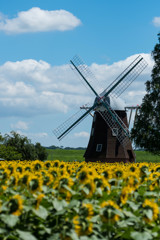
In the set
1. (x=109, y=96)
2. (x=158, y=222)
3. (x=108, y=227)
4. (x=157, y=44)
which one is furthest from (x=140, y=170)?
(x=157, y=44)

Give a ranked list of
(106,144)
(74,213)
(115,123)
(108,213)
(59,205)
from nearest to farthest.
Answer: (108,213) < (59,205) < (74,213) < (115,123) < (106,144)

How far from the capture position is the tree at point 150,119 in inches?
1441

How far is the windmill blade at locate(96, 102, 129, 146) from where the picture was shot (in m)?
35.8

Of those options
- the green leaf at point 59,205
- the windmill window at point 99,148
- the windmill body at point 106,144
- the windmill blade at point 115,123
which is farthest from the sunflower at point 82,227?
the windmill window at point 99,148

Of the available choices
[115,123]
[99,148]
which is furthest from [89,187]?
[99,148]

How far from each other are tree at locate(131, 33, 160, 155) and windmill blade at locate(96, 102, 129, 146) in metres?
0.83

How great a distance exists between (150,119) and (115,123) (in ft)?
11.9

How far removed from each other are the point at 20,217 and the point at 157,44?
3526cm

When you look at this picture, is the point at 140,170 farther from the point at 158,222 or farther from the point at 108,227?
the point at 108,227

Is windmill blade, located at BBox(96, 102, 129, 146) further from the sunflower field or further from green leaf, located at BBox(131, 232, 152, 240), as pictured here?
green leaf, located at BBox(131, 232, 152, 240)

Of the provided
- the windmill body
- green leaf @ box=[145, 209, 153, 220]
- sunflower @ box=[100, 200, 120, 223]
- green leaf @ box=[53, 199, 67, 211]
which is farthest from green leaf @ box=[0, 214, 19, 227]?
the windmill body

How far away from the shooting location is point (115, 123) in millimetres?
36281

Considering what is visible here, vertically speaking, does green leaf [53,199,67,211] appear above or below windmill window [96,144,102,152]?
below

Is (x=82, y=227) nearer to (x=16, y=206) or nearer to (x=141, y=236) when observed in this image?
(x=141, y=236)
